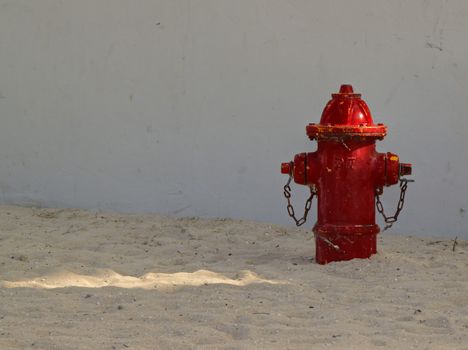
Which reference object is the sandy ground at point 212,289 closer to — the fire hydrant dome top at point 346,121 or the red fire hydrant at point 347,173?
the red fire hydrant at point 347,173

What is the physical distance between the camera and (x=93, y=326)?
3795 millimetres

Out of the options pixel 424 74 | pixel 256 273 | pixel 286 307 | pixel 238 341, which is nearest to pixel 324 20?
pixel 424 74

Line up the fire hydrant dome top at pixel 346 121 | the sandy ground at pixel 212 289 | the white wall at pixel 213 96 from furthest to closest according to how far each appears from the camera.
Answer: the white wall at pixel 213 96, the fire hydrant dome top at pixel 346 121, the sandy ground at pixel 212 289

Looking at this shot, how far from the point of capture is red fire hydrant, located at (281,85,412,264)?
4750mm

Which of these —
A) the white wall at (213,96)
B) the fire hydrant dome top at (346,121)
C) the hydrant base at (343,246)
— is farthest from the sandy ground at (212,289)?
the fire hydrant dome top at (346,121)

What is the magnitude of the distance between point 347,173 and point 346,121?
0.25m

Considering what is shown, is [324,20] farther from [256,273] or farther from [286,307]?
[286,307]

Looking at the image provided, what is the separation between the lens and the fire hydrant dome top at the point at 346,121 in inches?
185

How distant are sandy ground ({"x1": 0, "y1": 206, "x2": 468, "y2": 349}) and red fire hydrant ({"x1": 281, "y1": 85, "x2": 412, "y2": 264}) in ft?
0.44

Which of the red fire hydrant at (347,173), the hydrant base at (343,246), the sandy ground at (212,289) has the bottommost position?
the sandy ground at (212,289)

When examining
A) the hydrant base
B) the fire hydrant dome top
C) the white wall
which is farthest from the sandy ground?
Answer: the fire hydrant dome top

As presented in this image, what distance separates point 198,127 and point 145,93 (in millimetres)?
380

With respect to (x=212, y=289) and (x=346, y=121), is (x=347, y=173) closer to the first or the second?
(x=346, y=121)

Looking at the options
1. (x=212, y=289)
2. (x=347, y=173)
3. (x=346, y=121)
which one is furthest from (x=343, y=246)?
(x=212, y=289)
